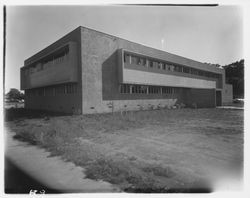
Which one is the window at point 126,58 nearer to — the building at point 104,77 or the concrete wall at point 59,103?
the building at point 104,77

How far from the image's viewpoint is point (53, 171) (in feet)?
12.4

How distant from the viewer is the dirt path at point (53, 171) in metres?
3.20

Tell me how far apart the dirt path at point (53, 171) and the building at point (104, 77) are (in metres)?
9.74

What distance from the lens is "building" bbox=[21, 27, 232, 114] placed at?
15125mm

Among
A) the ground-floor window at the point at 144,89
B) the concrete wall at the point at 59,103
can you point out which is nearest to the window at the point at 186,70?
the ground-floor window at the point at 144,89

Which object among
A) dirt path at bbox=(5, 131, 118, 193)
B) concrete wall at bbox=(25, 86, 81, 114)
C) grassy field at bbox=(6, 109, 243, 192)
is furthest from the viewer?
concrete wall at bbox=(25, 86, 81, 114)

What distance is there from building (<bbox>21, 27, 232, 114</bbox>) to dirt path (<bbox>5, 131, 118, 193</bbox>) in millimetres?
9740

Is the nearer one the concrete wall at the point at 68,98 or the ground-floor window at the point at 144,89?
the concrete wall at the point at 68,98

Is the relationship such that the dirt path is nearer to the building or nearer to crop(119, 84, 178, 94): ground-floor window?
the building

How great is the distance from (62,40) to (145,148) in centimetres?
1650

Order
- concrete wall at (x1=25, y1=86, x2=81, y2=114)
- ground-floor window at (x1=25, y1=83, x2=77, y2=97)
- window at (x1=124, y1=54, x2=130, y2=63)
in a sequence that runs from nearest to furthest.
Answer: concrete wall at (x1=25, y1=86, x2=81, y2=114)
ground-floor window at (x1=25, y1=83, x2=77, y2=97)
window at (x1=124, y1=54, x2=130, y2=63)

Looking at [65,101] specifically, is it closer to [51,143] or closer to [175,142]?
[51,143]

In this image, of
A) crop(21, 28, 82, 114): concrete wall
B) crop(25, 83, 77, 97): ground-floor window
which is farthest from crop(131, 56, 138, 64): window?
crop(25, 83, 77, 97): ground-floor window

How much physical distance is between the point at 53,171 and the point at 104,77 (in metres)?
13.2
